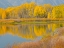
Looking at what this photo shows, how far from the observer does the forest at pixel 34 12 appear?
334 feet

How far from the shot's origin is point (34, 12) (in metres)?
110

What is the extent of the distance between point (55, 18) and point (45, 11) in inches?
497

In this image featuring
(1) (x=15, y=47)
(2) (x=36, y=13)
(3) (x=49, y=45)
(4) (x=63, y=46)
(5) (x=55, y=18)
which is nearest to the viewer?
(4) (x=63, y=46)

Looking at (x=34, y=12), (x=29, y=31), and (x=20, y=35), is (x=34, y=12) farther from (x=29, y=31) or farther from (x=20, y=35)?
Answer: (x=20, y=35)

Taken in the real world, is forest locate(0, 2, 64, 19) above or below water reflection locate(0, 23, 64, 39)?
above

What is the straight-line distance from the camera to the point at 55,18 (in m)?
99.4

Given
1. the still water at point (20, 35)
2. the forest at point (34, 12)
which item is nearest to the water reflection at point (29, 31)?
the still water at point (20, 35)

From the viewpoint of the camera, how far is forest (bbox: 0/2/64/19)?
334 feet

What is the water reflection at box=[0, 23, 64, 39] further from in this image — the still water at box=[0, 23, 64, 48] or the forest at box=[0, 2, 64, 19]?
the forest at box=[0, 2, 64, 19]

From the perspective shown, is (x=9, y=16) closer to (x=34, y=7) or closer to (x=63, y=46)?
(x=34, y=7)

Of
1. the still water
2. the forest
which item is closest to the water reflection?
the still water

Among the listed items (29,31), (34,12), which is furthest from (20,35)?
(34,12)

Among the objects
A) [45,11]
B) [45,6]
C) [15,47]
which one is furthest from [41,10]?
[15,47]

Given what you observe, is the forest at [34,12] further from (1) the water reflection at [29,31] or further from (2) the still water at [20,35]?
(2) the still water at [20,35]
